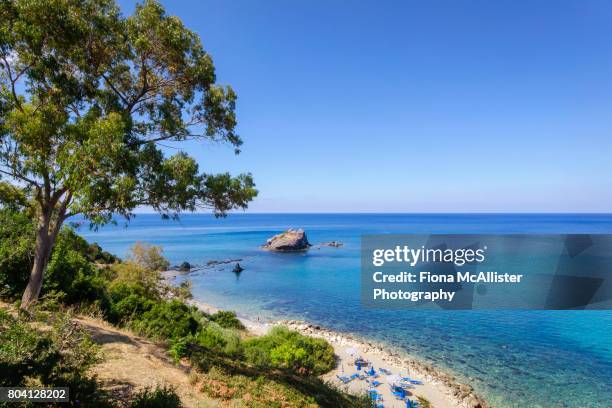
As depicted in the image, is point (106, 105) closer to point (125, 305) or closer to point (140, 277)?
point (125, 305)

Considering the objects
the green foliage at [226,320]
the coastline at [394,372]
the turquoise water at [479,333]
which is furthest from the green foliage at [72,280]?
the coastline at [394,372]

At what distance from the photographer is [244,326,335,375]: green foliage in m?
18.9

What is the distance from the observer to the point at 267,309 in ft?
124

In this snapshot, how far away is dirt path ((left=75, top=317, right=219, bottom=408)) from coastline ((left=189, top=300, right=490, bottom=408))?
811 cm

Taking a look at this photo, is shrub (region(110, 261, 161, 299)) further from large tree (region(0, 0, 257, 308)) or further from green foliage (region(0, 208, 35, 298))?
large tree (region(0, 0, 257, 308))

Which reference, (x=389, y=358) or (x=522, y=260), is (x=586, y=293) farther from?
(x=389, y=358)

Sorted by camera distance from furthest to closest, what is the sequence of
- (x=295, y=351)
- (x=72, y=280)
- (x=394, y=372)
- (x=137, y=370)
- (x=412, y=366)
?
(x=412, y=366) → (x=394, y=372) → (x=295, y=351) → (x=72, y=280) → (x=137, y=370)

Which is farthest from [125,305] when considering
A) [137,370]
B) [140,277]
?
[137,370]

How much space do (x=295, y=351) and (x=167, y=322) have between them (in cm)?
837

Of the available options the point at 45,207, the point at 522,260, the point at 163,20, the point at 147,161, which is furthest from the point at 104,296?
the point at 522,260

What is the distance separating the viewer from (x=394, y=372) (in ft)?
68.1

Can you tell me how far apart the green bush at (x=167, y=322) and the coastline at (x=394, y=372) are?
27.5ft

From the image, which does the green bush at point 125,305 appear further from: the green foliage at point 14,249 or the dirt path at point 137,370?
the dirt path at point 137,370

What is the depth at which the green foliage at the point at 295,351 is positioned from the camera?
18875 millimetres
